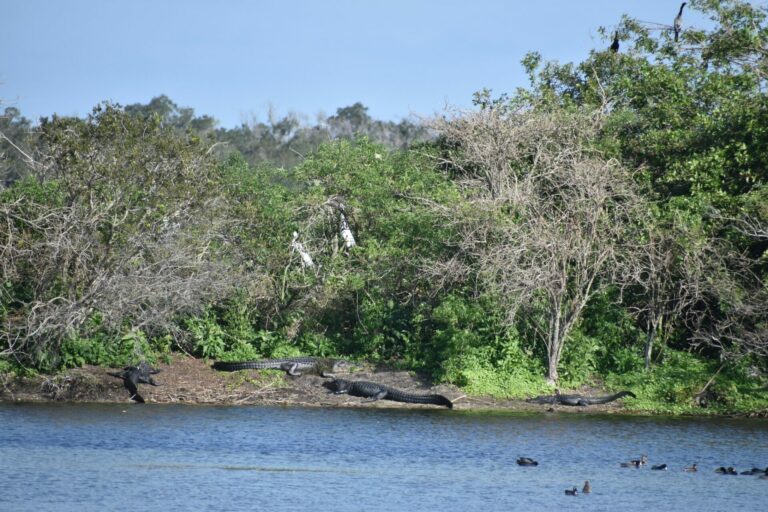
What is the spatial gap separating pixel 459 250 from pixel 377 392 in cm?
367

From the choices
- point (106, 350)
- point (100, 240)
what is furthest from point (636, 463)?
point (100, 240)

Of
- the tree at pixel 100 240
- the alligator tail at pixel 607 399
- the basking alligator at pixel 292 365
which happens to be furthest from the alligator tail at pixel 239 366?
the alligator tail at pixel 607 399

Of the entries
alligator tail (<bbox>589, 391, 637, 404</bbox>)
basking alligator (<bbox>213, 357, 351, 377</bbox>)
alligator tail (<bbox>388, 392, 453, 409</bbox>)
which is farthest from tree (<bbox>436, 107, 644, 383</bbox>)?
basking alligator (<bbox>213, 357, 351, 377</bbox>)

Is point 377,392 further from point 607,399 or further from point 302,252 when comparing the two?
point 607,399

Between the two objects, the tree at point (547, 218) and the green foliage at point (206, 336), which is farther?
the green foliage at point (206, 336)

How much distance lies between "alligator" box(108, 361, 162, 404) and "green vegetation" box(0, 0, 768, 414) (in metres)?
0.54

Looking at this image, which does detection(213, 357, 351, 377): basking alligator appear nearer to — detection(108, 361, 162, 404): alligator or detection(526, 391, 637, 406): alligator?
detection(108, 361, 162, 404): alligator

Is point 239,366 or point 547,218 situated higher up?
point 547,218

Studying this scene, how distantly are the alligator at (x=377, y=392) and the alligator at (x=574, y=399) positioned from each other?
1.92 meters

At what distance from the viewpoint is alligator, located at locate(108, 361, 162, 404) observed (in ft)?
75.5

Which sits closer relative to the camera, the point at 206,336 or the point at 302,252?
the point at 206,336

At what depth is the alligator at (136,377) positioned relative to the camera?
23.0 m

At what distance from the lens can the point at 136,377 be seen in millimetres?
23172

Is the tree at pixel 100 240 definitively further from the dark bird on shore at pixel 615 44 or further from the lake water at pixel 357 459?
the dark bird on shore at pixel 615 44
